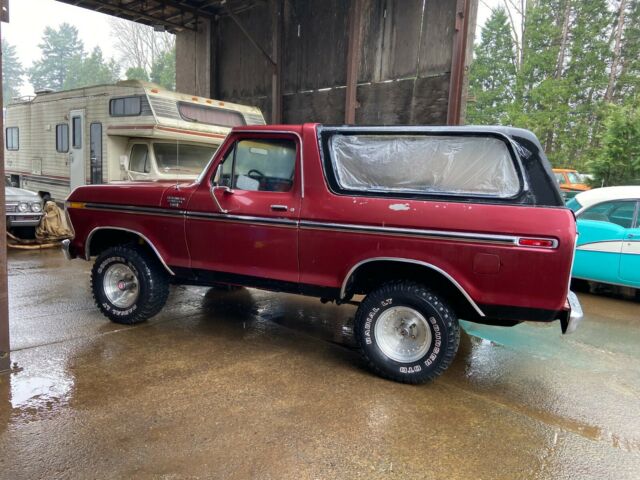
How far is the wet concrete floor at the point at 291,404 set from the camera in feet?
9.12

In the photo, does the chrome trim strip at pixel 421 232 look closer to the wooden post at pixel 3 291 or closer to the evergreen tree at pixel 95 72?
the wooden post at pixel 3 291

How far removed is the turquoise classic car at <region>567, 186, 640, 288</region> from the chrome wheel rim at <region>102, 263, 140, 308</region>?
610cm

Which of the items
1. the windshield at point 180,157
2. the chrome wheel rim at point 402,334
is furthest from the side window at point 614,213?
the windshield at point 180,157

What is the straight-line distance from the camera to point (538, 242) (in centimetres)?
333

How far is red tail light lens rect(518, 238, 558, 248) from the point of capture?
3298 millimetres

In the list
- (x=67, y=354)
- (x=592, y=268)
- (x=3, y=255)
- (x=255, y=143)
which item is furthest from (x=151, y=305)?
(x=592, y=268)

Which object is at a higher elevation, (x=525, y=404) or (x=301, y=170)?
(x=301, y=170)

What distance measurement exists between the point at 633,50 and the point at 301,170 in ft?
93.0

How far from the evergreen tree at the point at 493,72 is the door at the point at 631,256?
26.6m

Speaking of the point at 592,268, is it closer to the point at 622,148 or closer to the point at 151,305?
the point at 151,305

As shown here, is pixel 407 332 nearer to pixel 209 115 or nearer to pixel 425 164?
pixel 425 164

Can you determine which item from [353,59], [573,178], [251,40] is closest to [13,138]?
[251,40]

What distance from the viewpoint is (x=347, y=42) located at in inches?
457

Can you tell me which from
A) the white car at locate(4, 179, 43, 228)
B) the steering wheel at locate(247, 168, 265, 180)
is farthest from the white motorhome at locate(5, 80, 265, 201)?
the steering wheel at locate(247, 168, 265, 180)
